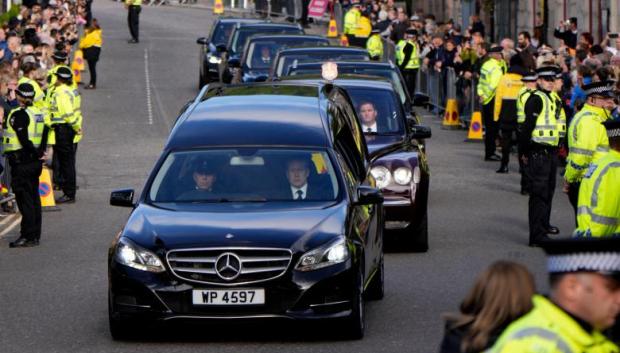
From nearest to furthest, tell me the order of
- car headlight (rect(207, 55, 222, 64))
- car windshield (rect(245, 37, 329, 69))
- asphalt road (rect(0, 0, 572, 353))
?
asphalt road (rect(0, 0, 572, 353))
car windshield (rect(245, 37, 329, 69))
car headlight (rect(207, 55, 222, 64))

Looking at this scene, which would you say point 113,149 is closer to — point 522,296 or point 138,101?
point 138,101

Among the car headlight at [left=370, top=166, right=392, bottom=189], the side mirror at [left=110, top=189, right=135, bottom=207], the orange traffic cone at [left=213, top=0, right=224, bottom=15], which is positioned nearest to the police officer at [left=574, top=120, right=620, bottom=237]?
the side mirror at [left=110, top=189, right=135, bottom=207]

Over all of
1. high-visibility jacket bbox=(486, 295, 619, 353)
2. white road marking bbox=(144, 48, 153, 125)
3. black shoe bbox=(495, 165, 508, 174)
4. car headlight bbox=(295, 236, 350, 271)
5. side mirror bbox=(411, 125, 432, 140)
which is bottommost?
white road marking bbox=(144, 48, 153, 125)

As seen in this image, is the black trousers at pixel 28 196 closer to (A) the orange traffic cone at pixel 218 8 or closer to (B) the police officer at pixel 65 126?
(B) the police officer at pixel 65 126

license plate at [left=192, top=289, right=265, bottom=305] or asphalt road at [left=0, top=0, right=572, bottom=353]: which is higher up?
license plate at [left=192, top=289, right=265, bottom=305]

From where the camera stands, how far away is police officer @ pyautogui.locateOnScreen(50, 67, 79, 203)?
21391 mm

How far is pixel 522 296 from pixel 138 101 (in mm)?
33502

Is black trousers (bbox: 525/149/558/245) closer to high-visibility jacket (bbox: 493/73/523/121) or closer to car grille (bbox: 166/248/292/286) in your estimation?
car grille (bbox: 166/248/292/286)

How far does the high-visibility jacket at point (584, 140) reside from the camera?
13695mm

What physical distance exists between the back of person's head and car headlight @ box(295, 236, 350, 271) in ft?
18.3

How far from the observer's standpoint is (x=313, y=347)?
1127 centimetres

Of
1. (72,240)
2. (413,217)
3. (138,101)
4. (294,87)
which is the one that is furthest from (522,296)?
(138,101)

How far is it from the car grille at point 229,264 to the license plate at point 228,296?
0.06m

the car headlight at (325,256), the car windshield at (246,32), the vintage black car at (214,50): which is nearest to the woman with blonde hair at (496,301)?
the car headlight at (325,256)
